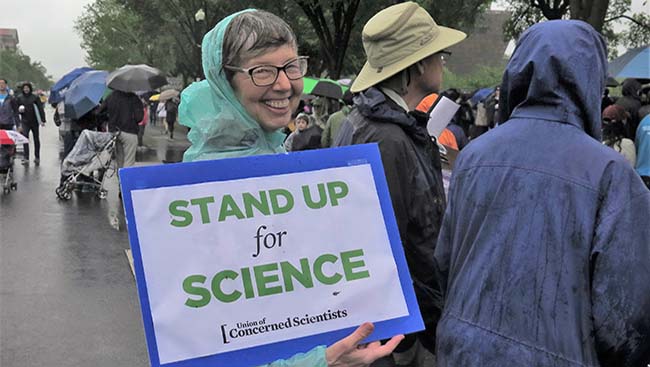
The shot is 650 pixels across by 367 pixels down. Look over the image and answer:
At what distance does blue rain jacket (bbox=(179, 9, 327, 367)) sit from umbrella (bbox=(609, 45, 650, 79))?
8749 millimetres

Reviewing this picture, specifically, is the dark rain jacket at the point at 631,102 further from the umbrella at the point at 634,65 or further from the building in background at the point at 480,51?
the building in background at the point at 480,51

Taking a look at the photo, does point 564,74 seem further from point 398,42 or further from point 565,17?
point 565,17

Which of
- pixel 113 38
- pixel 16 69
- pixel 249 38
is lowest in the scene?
pixel 16 69

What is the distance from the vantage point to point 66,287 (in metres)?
6.46

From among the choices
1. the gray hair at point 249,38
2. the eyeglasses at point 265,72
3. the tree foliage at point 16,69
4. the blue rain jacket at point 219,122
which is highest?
the gray hair at point 249,38

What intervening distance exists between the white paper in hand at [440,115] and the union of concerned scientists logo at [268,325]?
2.12m

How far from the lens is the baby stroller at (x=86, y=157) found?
1134 cm

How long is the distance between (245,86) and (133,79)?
36.5ft

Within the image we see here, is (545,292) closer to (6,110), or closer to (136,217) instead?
(136,217)

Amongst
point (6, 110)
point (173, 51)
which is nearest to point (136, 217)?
point (6, 110)

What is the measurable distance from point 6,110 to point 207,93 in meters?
15.4

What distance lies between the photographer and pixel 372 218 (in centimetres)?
180

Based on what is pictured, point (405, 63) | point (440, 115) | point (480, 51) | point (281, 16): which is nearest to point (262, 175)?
point (405, 63)

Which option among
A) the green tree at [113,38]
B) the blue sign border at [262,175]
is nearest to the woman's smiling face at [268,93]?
the blue sign border at [262,175]
